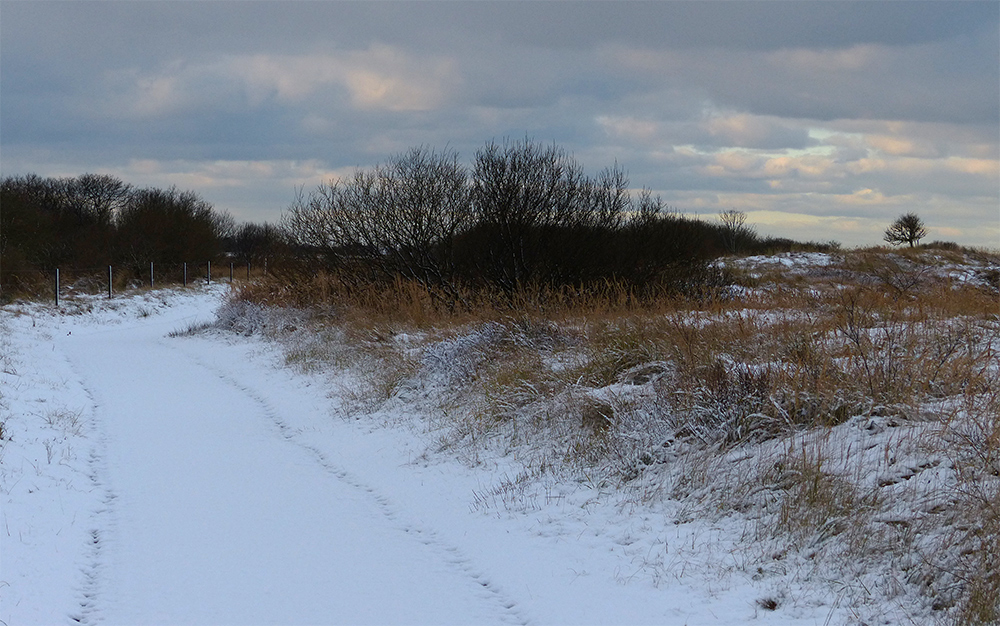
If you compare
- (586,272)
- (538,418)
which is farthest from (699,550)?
(586,272)

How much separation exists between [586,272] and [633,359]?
11.2 meters

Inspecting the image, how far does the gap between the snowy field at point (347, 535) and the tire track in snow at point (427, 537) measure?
0.07ft

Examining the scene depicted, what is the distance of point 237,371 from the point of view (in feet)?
47.0

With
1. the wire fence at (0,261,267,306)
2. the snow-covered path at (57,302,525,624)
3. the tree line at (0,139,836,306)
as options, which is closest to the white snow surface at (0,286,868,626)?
the snow-covered path at (57,302,525,624)

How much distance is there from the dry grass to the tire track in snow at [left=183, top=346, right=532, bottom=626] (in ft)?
2.70

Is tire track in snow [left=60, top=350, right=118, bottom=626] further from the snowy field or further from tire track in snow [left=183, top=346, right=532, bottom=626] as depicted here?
tire track in snow [left=183, top=346, right=532, bottom=626]

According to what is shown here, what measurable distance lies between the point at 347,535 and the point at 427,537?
0.59 m

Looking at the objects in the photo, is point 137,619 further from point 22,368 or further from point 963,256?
point 963,256

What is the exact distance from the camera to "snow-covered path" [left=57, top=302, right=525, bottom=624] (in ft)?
14.9

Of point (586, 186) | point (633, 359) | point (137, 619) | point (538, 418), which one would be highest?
point (586, 186)

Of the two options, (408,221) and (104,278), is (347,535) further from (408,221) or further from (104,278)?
(104,278)

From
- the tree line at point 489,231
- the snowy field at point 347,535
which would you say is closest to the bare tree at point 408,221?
the tree line at point 489,231

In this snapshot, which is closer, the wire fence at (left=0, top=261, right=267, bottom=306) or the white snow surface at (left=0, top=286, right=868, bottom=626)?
the white snow surface at (left=0, top=286, right=868, bottom=626)

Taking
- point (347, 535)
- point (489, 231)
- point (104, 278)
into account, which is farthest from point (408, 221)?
point (104, 278)
